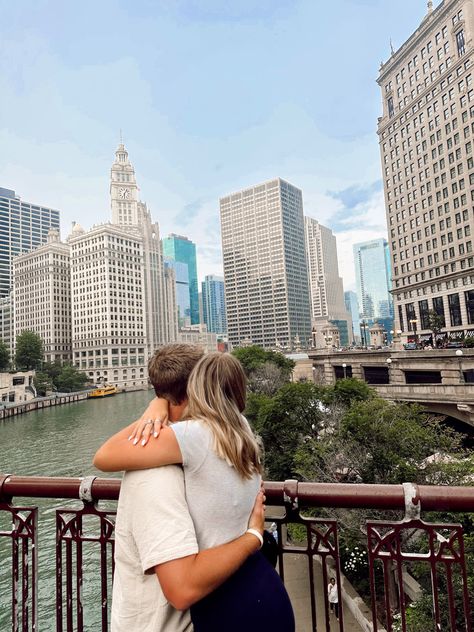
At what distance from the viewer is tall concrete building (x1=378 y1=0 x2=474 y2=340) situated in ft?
183

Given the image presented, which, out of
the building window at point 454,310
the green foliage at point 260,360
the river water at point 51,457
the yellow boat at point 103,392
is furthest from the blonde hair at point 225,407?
the yellow boat at point 103,392

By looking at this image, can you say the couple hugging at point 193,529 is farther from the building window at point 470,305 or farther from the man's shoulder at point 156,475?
the building window at point 470,305

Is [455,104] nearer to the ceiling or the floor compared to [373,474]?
nearer to the ceiling

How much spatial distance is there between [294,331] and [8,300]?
351 ft

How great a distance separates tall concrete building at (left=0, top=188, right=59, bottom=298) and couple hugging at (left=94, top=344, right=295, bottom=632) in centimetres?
19967

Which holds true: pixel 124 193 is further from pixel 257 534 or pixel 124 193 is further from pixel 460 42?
pixel 257 534

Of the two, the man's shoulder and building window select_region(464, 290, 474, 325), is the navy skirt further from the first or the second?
building window select_region(464, 290, 474, 325)

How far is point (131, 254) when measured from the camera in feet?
406

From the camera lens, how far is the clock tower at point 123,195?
14350 centimetres

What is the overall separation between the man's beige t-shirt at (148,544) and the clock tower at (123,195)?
150m

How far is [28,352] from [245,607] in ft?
324

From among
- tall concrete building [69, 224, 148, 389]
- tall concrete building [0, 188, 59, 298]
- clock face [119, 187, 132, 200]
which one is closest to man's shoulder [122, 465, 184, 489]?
tall concrete building [69, 224, 148, 389]

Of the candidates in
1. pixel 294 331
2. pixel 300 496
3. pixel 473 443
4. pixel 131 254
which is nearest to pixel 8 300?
pixel 131 254

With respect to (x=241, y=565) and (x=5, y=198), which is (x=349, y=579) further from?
(x=5, y=198)
